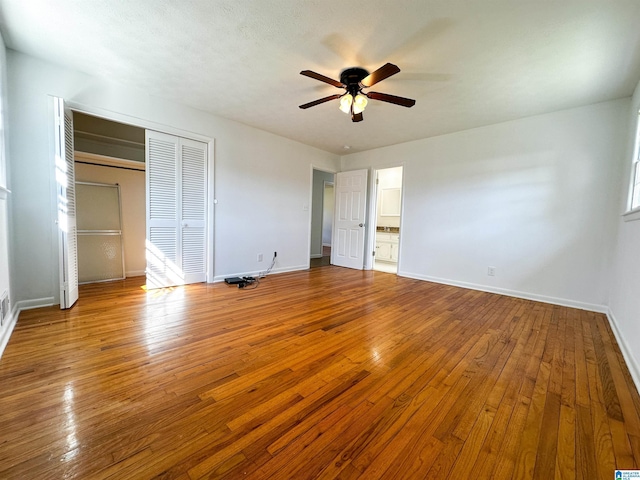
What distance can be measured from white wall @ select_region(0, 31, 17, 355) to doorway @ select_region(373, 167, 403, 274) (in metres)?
5.66

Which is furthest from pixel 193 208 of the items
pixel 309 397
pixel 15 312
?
pixel 309 397

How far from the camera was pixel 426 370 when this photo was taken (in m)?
1.77

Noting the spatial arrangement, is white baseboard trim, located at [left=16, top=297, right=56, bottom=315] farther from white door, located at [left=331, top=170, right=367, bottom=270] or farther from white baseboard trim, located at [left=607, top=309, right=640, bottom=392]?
white baseboard trim, located at [left=607, top=309, right=640, bottom=392]

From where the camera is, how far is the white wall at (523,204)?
10.3 feet

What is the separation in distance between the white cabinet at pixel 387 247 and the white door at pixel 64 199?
18.7 feet

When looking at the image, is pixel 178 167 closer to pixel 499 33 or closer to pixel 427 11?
pixel 427 11

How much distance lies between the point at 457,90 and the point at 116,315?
4.36 meters

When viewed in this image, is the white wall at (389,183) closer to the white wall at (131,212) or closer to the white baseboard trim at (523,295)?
the white baseboard trim at (523,295)

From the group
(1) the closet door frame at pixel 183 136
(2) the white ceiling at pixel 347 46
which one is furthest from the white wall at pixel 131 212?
(2) the white ceiling at pixel 347 46

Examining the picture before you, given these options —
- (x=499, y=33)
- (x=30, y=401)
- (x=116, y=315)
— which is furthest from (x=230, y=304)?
(x=499, y=33)

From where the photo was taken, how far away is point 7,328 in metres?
2.03

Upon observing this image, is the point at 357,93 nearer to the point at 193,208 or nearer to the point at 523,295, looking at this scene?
the point at 193,208

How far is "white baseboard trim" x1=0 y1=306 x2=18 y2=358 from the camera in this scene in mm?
1864

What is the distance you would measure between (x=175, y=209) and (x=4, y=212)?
1595 mm
